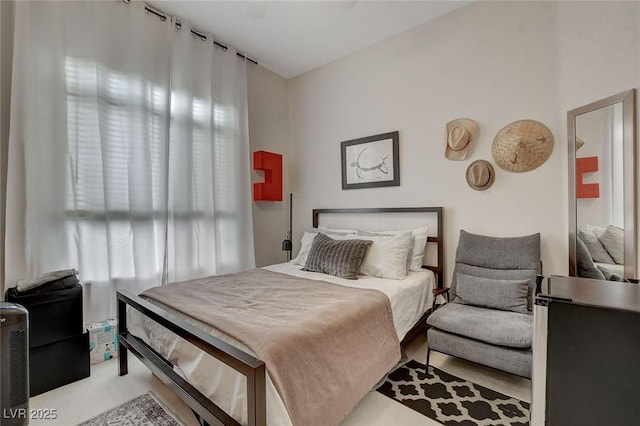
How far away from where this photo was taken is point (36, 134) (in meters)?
2.13

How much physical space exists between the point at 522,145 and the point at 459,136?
19.9 inches

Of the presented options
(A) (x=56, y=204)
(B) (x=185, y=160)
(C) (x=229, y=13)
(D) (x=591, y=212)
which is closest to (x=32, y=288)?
(A) (x=56, y=204)

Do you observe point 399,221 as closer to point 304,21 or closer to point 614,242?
point 614,242

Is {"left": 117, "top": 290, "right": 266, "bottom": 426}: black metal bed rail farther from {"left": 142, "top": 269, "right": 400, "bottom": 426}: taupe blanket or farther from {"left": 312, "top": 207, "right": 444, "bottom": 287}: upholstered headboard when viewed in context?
{"left": 312, "top": 207, "right": 444, "bottom": 287}: upholstered headboard

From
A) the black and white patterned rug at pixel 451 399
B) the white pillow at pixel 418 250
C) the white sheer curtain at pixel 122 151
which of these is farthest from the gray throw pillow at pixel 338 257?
the white sheer curtain at pixel 122 151

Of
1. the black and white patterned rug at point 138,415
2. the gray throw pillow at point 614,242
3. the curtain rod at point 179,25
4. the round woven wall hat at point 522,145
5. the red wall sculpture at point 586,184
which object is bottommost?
the black and white patterned rug at point 138,415

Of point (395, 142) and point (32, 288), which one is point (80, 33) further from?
point (395, 142)

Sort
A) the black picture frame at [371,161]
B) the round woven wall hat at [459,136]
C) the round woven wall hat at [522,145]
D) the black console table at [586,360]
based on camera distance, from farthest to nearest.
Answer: the black picture frame at [371,161]
the round woven wall hat at [459,136]
the round woven wall hat at [522,145]
the black console table at [586,360]

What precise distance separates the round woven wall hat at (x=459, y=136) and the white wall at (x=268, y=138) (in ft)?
7.54

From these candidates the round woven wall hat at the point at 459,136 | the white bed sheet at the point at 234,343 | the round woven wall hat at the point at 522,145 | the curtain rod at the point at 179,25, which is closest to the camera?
the white bed sheet at the point at 234,343

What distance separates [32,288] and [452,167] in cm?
350

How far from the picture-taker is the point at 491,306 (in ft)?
7.09

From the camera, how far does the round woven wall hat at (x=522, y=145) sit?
7.53 feet

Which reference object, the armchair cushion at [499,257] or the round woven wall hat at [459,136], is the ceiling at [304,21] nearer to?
the round woven wall hat at [459,136]
